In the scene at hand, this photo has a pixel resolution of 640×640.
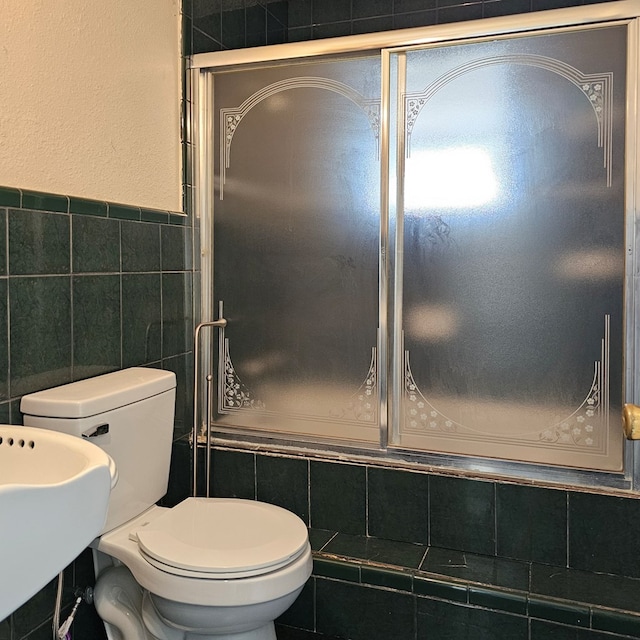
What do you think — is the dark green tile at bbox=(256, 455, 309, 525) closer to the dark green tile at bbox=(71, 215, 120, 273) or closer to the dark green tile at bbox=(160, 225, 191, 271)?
the dark green tile at bbox=(160, 225, 191, 271)

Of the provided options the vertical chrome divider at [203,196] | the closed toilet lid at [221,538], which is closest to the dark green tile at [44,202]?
the vertical chrome divider at [203,196]

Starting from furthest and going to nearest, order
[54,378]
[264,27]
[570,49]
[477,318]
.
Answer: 1. [264,27]
2. [477,318]
3. [570,49]
4. [54,378]

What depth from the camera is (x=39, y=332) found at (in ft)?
5.52

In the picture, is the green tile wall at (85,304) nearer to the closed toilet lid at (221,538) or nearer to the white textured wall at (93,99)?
the white textured wall at (93,99)

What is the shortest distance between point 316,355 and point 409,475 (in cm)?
50

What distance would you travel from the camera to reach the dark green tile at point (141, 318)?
2.03m

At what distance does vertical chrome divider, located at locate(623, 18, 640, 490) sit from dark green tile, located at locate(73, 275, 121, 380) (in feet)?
4.90

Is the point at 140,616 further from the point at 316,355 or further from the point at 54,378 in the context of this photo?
the point at 316,355

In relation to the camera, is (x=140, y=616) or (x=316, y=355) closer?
(x=140, y=616)

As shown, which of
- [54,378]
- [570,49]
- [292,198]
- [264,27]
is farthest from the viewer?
[264,27]

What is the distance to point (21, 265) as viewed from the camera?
1.62 meters

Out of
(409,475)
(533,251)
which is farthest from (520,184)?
(409,475)

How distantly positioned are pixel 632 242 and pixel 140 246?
57.9 inches

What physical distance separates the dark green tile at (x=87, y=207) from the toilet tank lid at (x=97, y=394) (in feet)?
1.51
